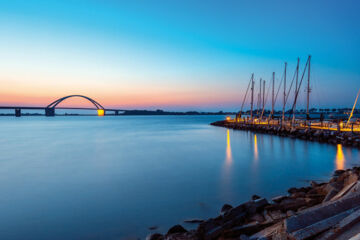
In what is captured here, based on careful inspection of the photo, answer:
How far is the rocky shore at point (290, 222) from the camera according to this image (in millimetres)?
2949

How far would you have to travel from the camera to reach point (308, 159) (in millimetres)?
12312

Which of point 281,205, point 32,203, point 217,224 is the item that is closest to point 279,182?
point 281,205

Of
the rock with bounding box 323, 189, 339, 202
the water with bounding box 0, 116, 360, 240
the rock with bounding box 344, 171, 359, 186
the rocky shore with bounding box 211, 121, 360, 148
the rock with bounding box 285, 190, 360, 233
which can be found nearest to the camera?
the rock with bounding box 285, 190, 360, 233

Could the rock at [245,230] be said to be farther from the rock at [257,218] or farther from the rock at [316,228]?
the rock at [316,228]

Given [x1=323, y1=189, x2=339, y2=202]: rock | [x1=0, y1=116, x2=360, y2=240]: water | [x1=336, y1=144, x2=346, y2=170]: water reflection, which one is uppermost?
→ [x1=323, y1=189, x2=339, y2=202]: rock

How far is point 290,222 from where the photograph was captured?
3123 mm

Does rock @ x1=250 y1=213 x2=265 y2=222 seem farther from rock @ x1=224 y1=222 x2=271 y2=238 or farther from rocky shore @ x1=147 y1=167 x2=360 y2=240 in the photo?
rock @ x1=224 y1=222 x2=271 y2=238

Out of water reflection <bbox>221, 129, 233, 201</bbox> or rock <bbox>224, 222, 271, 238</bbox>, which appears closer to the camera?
rock <bbox>224, 222, 271, 238</bbox>

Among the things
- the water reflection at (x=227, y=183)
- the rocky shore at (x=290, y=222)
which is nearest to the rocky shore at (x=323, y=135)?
the water reflection at (x=227, y=183)

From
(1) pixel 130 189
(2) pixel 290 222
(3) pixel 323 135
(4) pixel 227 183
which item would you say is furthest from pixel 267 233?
(3) pixel 323 135

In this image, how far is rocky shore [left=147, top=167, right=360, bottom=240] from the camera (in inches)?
116

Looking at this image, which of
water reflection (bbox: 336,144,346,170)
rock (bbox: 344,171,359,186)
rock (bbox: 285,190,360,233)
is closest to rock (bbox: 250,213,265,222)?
rock (bbox: 285,190,360,233)

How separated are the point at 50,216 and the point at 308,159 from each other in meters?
12.1

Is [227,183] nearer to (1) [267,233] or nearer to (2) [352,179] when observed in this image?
(2) [352,179]
